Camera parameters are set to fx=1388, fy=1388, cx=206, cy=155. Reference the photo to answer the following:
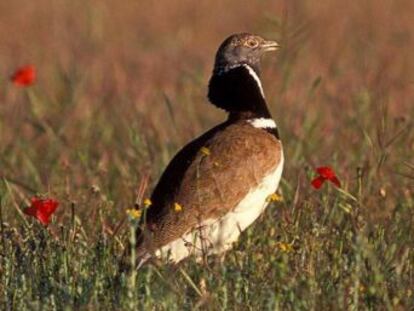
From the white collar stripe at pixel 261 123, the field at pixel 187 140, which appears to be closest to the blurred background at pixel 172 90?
the field at pixel 187 140

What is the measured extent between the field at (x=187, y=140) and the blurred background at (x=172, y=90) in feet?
0.08

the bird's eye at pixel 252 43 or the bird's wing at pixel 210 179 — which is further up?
the bird's eye at pixel 252 43

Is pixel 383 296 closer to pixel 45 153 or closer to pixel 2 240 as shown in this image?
pixel 2 240

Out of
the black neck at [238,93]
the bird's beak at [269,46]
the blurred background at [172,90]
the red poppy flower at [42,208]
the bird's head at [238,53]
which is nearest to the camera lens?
the red poppy flower at [42,208]

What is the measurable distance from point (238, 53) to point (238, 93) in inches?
12.5

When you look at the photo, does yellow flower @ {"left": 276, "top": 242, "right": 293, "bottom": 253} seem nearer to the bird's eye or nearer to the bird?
the bird

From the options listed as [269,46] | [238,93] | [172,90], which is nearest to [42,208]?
[238,93]

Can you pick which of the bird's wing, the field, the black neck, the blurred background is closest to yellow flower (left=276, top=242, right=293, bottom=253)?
the field

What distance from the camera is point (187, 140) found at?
9320 mm

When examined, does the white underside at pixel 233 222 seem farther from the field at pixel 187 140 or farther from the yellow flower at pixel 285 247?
the yellow flower at pixel 285 247

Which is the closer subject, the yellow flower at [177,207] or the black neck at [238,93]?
the yellow flower at [177,207]

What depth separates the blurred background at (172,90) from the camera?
26.4 ft

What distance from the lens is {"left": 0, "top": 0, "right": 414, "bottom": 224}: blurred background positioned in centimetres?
804

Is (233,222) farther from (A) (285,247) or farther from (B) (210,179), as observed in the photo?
(A) (285,247)
